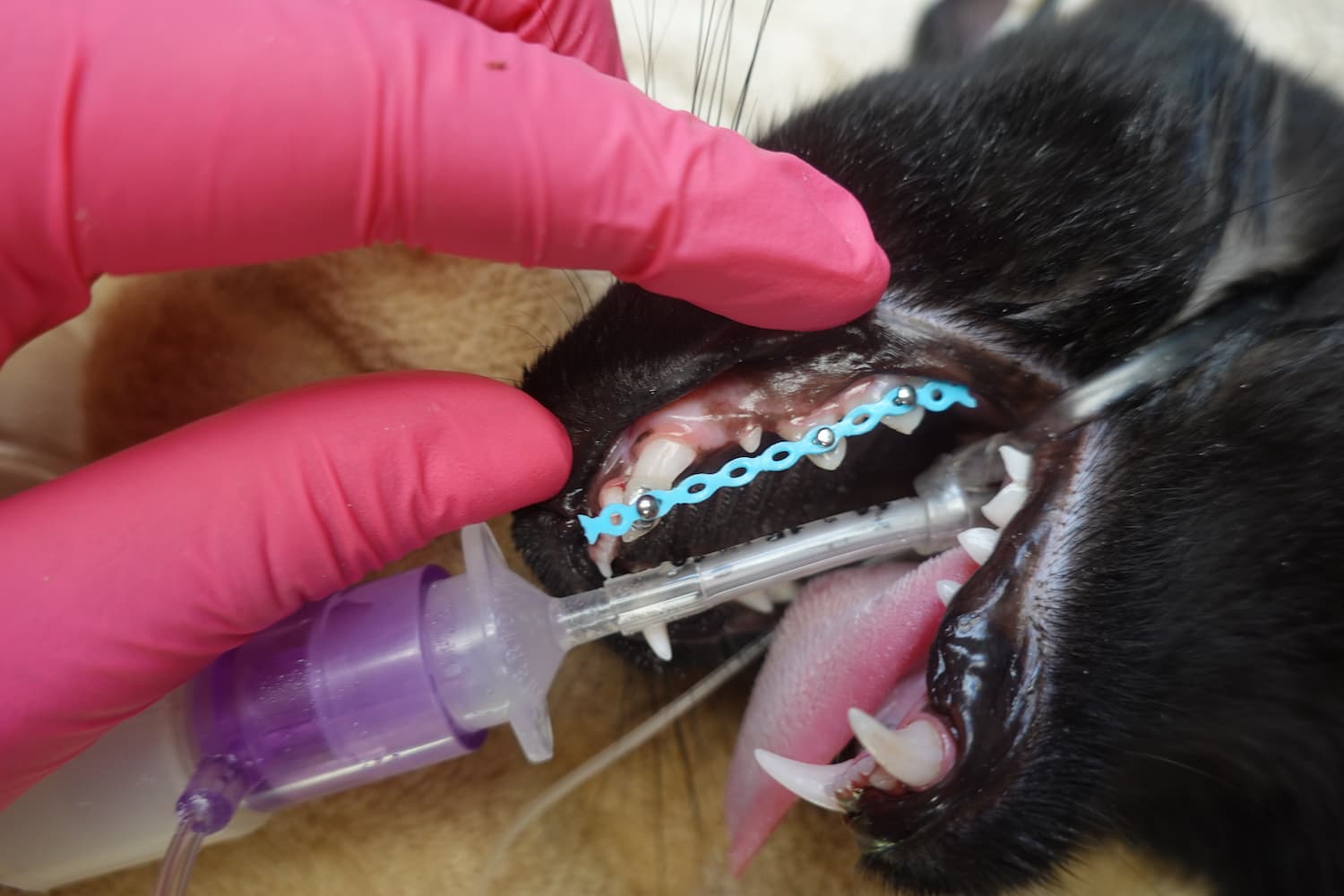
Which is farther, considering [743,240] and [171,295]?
[171,295]

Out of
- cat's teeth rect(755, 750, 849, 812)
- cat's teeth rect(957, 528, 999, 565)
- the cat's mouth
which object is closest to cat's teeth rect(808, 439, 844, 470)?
the cat's mouth

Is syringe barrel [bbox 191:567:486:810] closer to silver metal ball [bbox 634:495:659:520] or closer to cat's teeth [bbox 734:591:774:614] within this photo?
silver metal ball [bbox 634:495:659:520]

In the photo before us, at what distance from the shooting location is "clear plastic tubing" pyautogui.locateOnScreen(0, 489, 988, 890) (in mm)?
706

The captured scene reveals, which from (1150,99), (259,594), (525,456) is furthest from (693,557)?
(1150,99)

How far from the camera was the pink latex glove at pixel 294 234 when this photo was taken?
570mm

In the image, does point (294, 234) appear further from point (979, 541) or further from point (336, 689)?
point (979, 541)

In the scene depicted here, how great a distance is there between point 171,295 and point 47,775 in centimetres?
46

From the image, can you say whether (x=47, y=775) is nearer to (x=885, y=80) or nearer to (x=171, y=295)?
(x=171, y=295)

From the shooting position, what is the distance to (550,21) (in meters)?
0.86

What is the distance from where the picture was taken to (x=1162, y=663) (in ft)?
2.12

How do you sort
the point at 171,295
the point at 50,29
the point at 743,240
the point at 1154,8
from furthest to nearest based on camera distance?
the point at 171,295
the point at 1154,8
the point at 743,240
the point at 50,29

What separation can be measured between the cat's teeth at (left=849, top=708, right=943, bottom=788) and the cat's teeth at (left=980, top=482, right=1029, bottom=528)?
0.52 feet

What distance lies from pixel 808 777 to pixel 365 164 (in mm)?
529

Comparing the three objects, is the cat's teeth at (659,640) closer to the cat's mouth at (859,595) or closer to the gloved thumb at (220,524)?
the cat's mouth at (859,595)
